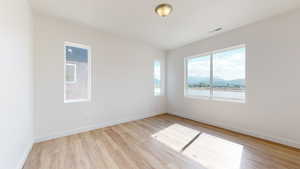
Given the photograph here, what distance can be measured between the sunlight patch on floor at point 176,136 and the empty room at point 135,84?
0.03m

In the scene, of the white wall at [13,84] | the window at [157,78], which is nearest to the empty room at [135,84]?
the white wall at [13,84]

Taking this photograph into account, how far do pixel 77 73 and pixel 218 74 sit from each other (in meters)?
3.91

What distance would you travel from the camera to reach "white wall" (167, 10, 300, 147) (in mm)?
2209

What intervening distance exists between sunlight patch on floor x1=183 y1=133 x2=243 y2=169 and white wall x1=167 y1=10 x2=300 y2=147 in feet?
2.86

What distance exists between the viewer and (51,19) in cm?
247

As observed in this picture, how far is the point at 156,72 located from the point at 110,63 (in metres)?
1.93

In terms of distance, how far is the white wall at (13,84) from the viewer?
47.8 inches

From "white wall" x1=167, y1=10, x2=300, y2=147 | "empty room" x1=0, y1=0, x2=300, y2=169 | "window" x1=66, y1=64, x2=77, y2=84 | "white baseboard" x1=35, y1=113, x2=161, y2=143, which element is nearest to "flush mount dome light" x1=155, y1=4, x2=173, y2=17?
"empty room" x1=0, y1=0, x2=300, y2=169

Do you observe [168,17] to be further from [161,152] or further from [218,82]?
[161,152]

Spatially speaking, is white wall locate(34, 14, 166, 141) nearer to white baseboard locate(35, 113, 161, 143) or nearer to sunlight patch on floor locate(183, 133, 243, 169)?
white baseboard locate(35, 113, 161, 143)

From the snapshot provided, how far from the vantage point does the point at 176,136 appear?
269 cm

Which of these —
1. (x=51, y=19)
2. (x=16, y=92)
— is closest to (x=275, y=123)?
(x=16, y=92)

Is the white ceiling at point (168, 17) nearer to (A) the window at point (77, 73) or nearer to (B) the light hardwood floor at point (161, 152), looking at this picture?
(A) the window at point (77, 73)

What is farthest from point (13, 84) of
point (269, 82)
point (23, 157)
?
point (269, 82)
